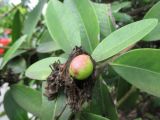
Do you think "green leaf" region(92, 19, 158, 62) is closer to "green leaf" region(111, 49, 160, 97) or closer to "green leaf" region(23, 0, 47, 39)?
"green leaf" region(111, 49, 160, 97)

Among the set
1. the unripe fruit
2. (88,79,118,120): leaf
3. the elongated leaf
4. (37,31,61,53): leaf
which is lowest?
(88,79,118,120): leaf

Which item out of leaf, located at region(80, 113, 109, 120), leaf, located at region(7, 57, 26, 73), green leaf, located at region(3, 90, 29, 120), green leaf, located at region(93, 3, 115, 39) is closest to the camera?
leaf, located at region(80, 113, 109, 120)

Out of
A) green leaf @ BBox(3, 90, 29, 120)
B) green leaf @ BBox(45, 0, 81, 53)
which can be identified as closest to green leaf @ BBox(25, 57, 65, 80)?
green leaf @ BBox(45, 0, 81, 53)

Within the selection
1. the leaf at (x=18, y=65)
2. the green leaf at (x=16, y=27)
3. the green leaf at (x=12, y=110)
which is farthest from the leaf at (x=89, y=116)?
the green leaf at (x=16, y=27)

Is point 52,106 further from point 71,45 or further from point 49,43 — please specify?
point 49,43

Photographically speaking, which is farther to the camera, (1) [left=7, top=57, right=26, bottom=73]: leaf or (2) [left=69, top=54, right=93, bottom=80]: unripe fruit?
(1) [left=7, top=57, right=26, bottom=73]: leaf

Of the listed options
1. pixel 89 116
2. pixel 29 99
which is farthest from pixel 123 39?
pixel 29 99

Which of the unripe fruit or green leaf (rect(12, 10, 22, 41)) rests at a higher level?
the unripe fruit
